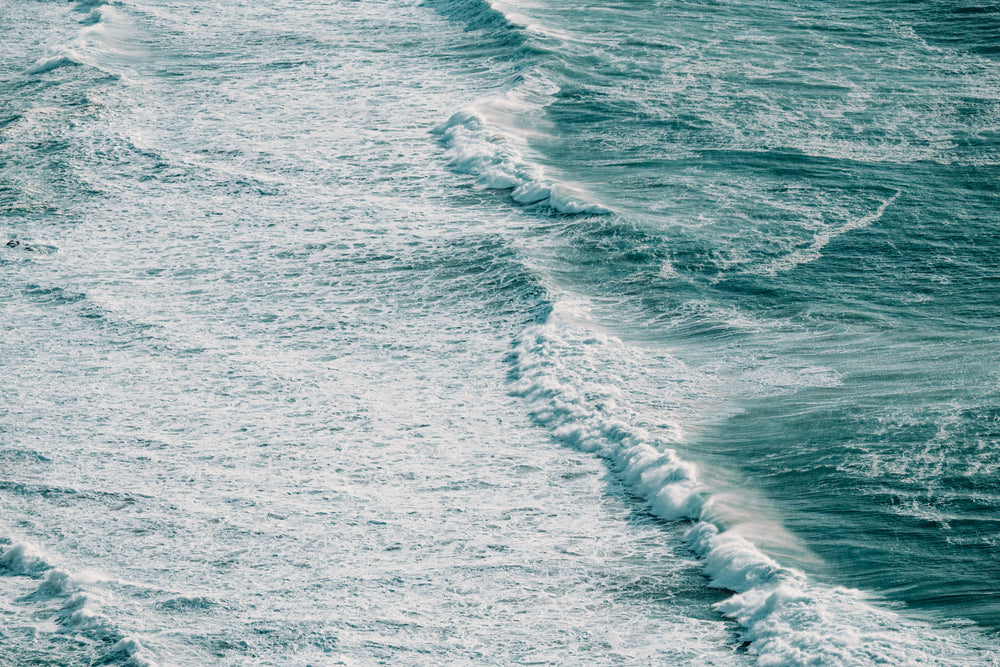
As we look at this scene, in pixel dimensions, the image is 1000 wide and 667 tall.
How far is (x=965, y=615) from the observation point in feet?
24.6

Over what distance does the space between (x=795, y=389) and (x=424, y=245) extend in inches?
188

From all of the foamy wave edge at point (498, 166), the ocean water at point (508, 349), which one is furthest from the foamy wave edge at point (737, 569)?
the foamy wave edge at point (498, 166)

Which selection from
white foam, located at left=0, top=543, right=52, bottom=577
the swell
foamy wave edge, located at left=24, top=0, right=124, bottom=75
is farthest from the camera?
foamy wave edge, located at left=24, top=0, right=124, bottom=75

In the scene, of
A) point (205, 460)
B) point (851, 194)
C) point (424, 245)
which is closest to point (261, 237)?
point (424, 245)

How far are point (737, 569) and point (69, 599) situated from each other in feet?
15.6

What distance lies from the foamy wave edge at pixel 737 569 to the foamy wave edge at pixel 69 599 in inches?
157

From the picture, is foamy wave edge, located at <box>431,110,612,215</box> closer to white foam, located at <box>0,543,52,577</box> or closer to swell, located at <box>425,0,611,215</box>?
swell, located at <box>425,0,611,215</box>

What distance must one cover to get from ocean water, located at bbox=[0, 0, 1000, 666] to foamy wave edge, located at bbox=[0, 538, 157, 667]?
0.02m

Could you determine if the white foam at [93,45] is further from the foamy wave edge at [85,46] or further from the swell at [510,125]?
the swell at [510,125]

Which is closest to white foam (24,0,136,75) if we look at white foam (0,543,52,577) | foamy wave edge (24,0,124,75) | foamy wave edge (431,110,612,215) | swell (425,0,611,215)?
foamy wave edge (24,0,124,75)

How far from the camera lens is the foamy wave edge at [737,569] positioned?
7.21 meters

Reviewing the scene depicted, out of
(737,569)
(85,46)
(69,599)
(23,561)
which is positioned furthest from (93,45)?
(737,569)

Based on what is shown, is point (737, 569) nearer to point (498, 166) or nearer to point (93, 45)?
point (498, 166)

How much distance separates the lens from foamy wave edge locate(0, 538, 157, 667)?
7.43 m
